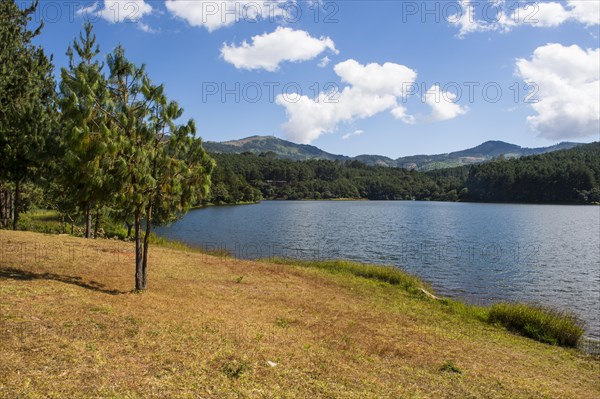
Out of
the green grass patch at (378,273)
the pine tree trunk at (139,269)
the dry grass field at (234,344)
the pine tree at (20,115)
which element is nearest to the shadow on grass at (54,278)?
the dry grass field at (234,344)

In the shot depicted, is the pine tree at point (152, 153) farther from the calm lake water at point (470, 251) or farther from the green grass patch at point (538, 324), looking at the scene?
the calm lake water at point (470, 251)

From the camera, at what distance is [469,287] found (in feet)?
107

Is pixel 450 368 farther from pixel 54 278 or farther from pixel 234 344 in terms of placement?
pixel 54 278

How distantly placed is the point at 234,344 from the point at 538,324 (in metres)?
16.2

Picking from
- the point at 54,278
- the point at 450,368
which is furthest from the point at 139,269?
the point at 450,368

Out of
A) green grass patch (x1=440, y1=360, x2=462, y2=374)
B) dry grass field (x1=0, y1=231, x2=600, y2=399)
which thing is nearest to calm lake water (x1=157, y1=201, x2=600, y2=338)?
dry grass field (x1=0, y1=231, x2=600, y2=399)

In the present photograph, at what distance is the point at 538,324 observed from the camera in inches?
787

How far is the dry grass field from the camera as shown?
9.17 m

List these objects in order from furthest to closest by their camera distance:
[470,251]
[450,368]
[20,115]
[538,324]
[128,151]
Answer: [470,251], [20,115], [538,324], [128,151], [450,368]

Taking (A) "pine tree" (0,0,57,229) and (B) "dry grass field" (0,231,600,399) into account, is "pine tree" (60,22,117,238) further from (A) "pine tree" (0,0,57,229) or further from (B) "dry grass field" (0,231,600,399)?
(A) "pine tree" (0,0,57,229)

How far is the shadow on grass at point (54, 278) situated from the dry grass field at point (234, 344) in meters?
0.09

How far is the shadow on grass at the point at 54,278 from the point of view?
16.1m

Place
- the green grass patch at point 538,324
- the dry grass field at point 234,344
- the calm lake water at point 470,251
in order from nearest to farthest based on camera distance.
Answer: the dry grass field at point 234,344
the green grass patch at point 538,324
the calm lake water at point 470,251

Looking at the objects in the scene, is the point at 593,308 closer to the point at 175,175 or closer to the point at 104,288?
the point at 175,175
